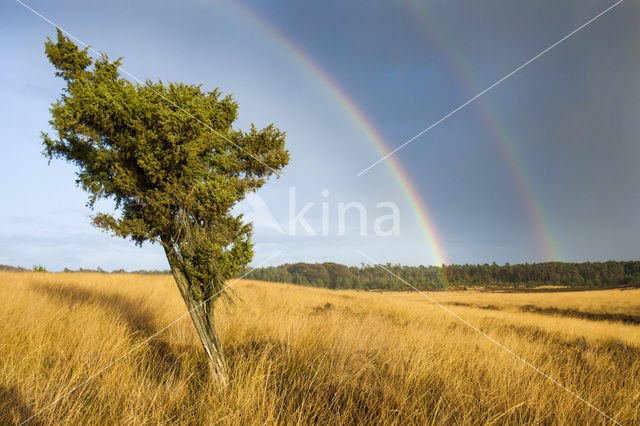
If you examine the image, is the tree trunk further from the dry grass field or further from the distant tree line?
the distant tree line

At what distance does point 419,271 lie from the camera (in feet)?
383

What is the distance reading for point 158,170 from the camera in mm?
3984

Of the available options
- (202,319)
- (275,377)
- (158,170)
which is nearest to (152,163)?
(158,170)

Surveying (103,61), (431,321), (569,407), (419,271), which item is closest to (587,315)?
(431,321)

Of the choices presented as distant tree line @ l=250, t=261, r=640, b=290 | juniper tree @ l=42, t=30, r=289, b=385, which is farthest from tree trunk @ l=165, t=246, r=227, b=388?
distant tree line @ l=250, t=261, r=640, b=290

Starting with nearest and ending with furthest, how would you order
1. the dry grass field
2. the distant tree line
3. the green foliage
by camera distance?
the dry grass field → the green foliage → the distant tree line

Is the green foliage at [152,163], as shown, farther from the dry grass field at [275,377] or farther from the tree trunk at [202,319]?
the dry grass field at [275,377]

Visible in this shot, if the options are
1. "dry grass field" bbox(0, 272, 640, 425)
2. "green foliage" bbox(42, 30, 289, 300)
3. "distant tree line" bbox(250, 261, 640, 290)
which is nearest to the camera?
"dry grass field" bbox(0, 272, 640, 425)

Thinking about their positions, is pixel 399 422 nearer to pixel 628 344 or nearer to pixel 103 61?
pixel 103 61

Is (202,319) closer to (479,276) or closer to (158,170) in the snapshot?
(158,170)

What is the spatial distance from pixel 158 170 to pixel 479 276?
11863 cm

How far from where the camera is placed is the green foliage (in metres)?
3.80

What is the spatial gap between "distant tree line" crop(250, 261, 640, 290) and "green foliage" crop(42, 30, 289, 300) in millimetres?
82373

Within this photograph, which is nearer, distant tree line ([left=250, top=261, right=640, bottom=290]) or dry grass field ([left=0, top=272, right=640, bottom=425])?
dry grass field ([left=0, top=272, right=640, bottom=425])
